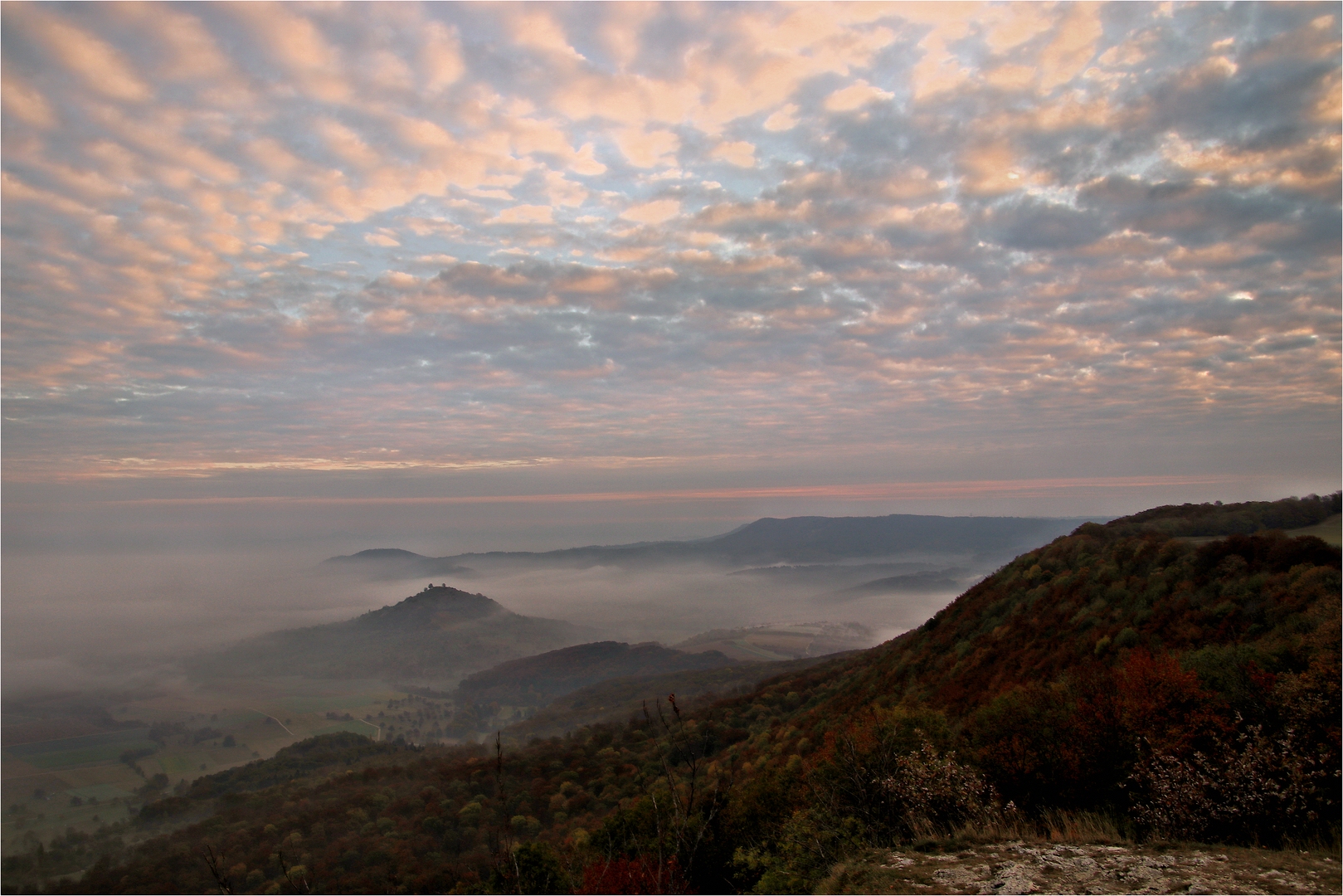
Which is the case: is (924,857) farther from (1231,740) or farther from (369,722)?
(369,722)

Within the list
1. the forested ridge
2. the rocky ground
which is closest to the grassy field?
the forested ridge

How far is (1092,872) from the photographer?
8.41 metres

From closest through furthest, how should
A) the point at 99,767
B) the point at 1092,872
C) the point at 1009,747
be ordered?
the point at 1092,872, the point at 1009,747, the point at 99,767

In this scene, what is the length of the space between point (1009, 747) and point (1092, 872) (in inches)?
234

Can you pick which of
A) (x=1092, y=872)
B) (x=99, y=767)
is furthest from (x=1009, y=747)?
(x=99, y=767)

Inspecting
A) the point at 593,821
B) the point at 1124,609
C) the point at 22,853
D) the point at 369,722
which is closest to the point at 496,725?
the point at 369,722

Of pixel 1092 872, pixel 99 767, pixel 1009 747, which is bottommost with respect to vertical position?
pixel 99 767

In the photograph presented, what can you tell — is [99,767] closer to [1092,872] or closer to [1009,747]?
[1009,747]

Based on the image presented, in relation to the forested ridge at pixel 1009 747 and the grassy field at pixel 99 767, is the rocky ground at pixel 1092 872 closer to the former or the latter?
the forested ridge at pixel 1009 747

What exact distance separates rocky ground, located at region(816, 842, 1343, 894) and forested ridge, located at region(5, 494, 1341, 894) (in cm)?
139

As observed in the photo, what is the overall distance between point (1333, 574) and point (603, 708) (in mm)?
116844

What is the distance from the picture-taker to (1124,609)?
78.1 feet

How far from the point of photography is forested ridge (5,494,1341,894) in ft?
33.6

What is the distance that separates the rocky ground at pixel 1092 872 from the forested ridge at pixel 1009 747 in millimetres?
1385
